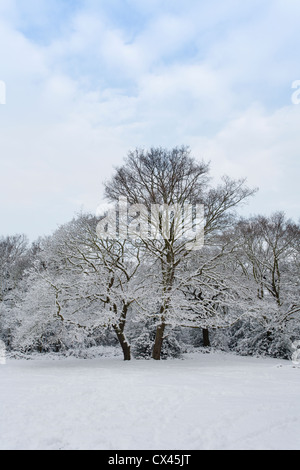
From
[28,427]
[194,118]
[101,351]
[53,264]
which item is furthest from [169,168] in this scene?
[101,351]

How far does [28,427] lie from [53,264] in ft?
38.5

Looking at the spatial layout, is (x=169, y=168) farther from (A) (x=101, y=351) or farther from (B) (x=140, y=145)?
(A) (x=101, y=351)

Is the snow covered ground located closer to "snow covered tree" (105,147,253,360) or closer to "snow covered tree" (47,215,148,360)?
"snow covered tree" (47,215,148,360)

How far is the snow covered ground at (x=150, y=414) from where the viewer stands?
4816mm

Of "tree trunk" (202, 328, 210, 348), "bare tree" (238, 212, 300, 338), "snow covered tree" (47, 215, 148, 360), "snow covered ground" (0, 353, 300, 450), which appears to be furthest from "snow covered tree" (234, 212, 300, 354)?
A: "snow covered ground" (0, 353, 300, 450)

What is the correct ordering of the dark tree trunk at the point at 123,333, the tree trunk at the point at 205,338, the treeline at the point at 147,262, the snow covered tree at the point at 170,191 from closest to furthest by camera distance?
the treeline at the point at 147,262
the dark tree trunk at the point at 123,333
the snow covered tree at the point at 170,191
the tree trunk at the point at 205,338

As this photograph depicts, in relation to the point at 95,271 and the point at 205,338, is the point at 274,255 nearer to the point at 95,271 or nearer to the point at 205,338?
the point at 205,338

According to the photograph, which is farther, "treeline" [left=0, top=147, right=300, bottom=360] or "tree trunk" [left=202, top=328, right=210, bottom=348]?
"tree trunk" [left=202, top=328, right=210, bottom=348]

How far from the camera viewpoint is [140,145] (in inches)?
613

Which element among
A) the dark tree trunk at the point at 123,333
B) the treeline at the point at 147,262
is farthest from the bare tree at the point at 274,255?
the dark tree trunk at the point at 123,333

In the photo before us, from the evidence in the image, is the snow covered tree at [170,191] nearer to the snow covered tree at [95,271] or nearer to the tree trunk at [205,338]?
the snow covered tree at [95,271]

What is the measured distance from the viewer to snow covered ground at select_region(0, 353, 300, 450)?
190 inches

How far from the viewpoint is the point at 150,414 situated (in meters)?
6.03

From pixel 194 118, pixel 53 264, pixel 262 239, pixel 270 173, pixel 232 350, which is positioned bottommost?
pixel 232 350
